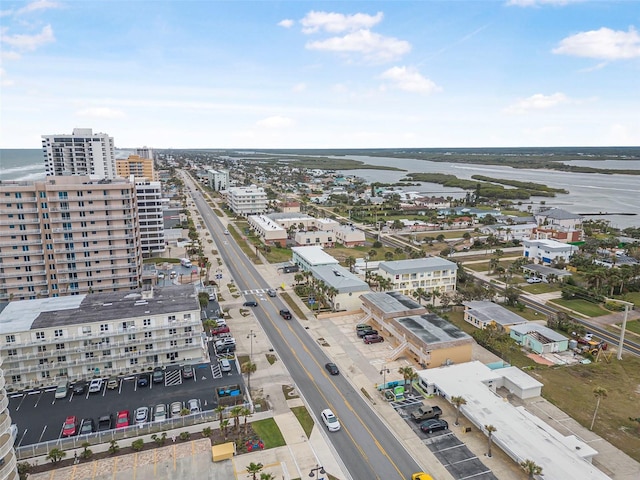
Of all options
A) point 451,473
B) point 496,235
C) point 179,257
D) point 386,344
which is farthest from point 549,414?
point 496,235

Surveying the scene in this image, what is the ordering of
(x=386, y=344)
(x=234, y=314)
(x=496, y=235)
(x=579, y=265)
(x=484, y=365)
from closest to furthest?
(x=484, y=365) → (x=386, y=344) → (x=234, y=314) → (x=579, y=265) → (x=496, y=235)

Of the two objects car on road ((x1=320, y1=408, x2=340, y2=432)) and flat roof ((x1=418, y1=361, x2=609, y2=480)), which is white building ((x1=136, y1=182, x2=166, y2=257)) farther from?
flat roof ((x1=418, y1=361, x2=609, y2=480))

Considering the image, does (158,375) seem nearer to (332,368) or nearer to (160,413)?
(160,413)

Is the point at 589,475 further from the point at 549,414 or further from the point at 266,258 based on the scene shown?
the point at 266,258

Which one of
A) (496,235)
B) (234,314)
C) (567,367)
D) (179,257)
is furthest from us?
(496,235)

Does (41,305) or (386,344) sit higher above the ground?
(41,305)

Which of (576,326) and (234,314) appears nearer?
(576,326)
